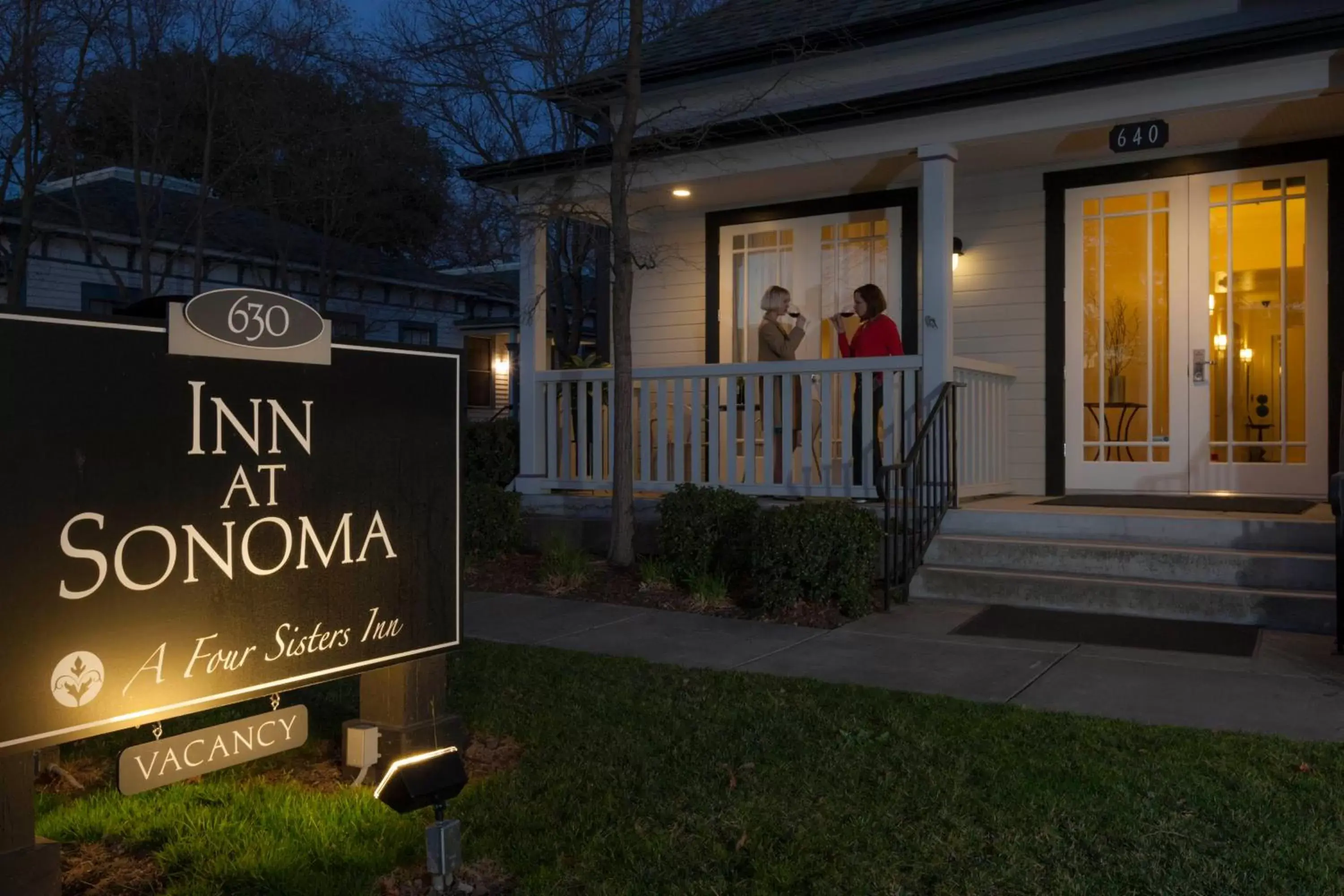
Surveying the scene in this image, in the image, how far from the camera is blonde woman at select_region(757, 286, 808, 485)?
28.9ft

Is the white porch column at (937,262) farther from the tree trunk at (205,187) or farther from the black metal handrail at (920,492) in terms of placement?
the tree trunk at (205,187)

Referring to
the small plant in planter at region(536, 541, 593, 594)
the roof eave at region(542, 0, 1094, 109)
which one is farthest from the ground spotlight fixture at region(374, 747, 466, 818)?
the roof eave at region(542, 0, 1094, 109)

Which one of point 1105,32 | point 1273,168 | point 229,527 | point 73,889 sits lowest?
point 73,889

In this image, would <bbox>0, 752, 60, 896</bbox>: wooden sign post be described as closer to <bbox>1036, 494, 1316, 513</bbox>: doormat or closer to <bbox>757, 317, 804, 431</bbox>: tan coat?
<bbox>757, 317, 804, 431</bbox>: tan coat

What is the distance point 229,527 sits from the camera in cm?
310

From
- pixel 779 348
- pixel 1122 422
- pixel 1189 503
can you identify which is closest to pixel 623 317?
pixel 779 348

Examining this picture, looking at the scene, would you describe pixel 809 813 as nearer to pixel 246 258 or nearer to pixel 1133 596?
pixel 1133 596

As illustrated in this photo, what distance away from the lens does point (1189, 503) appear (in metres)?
7.92

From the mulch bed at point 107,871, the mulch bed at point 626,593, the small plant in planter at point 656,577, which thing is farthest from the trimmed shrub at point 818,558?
the mulch bed at point 107,871

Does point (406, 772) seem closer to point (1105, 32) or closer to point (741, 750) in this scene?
point (741, 750)

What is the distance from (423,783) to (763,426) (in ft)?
20.3

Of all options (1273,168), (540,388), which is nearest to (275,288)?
(540,388)

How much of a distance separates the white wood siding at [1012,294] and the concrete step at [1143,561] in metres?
1.86

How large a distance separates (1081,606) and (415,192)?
1811cm
